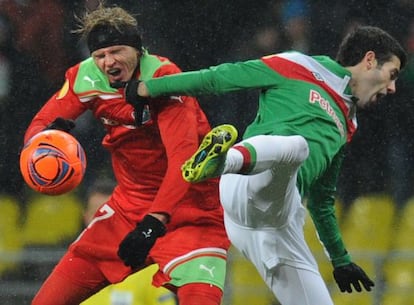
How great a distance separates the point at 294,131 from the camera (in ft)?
16.5

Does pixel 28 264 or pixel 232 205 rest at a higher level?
pixel 232 205

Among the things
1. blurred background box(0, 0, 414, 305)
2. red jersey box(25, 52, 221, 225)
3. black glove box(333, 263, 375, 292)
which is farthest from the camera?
blurred background box(0, 0, 414, 305)

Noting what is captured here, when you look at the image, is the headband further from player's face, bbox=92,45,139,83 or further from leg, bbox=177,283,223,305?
leg, bbox=177,283,223,305

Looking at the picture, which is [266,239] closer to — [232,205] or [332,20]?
[232,205]

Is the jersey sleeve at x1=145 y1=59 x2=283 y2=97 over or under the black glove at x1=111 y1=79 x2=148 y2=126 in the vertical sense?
over

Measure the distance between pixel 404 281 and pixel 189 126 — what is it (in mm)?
2757

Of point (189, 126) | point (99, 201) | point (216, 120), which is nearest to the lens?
point (189, 126)

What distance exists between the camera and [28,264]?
7406 mm

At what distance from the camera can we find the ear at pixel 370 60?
523 cm

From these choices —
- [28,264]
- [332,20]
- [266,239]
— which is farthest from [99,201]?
[332,20]

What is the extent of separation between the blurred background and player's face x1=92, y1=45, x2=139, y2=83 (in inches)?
98.8

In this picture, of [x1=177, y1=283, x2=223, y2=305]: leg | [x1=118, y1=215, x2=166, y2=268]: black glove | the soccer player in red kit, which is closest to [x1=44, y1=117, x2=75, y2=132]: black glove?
the soccer player in red kit

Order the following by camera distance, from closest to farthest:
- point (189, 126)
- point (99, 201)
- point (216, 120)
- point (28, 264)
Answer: point (189, 126) < point (99, 201) < point (28, 264) < point (216, 120)

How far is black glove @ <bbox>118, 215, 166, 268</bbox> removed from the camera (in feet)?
15.9
